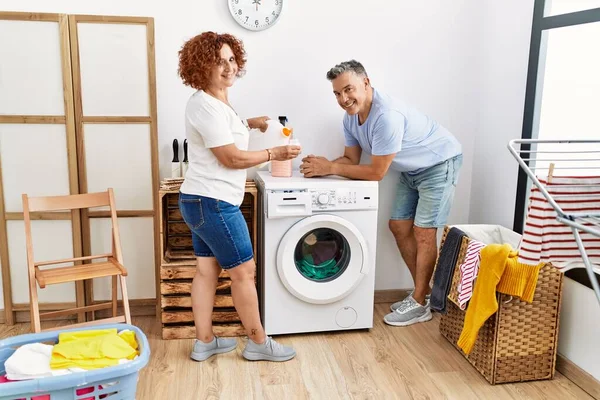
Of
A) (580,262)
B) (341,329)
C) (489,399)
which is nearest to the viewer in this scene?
(580,262)

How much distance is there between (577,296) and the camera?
256cm

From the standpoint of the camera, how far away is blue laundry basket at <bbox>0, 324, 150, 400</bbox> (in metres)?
1.75

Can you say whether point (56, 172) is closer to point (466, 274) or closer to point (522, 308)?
point (466, 274)

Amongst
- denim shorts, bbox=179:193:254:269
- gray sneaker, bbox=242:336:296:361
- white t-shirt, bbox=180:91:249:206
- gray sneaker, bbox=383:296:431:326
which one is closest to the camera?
white t-shirt, bbox=180:91:249:206

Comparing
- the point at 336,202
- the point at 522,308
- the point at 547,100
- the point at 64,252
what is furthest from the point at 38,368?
the point at 547,100

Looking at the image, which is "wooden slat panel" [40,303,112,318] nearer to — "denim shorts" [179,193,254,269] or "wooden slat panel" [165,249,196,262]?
"wooden slat panel" [165,249,196,262]

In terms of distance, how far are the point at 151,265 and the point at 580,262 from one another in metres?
2.27

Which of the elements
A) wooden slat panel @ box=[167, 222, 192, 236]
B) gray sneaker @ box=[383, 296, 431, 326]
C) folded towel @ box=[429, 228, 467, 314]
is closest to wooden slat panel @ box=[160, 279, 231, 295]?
wooden slat panel @ box=[167, 222, 192, 236]

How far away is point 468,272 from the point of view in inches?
102

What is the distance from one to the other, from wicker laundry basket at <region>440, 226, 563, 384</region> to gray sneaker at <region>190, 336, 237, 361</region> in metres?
1.20

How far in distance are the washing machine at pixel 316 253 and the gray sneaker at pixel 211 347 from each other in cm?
22

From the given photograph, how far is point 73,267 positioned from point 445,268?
1845mm

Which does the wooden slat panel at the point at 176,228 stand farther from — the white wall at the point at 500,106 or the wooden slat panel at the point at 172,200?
the white wall at the point at 500,106

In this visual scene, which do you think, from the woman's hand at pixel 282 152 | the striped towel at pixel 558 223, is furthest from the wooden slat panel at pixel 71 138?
the striped towel at pixel 558 223
